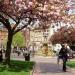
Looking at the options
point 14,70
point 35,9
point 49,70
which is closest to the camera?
point 35,9

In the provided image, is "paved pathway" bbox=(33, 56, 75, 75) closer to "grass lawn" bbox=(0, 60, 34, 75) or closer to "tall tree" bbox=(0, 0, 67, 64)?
"grass lawn" bbox=(0, 60, 34, 75)

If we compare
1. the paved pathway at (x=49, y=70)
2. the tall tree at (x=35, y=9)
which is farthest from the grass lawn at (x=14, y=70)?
the tall tree at (x=35, y=9)

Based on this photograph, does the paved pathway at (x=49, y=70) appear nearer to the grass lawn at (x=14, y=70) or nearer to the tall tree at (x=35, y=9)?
the grass lawn at (x=14, y=70)

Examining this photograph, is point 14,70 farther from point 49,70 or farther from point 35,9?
point 35,9

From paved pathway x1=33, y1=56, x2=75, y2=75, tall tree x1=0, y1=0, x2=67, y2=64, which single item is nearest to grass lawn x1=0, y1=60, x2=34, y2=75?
paved pathway x1=33, y1=56, x2=75, y2=75

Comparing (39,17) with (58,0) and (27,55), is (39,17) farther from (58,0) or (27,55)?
(27,55)

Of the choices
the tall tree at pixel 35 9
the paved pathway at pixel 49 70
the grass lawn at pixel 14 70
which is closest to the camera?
the grass lawn at pixel 14 70

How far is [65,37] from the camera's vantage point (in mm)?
90312

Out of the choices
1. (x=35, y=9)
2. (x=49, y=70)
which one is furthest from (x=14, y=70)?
(x=35, y=9)

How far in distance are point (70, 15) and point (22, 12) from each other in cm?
361

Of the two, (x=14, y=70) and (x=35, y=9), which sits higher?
(x=35, y=9)

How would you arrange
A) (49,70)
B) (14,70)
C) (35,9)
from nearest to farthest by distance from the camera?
(35,9) → (14,70) → (49,70)

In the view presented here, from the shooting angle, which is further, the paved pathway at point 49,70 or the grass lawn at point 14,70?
the paved pathway at point 49,70

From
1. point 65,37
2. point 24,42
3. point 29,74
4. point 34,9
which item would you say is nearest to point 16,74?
point 29,74
